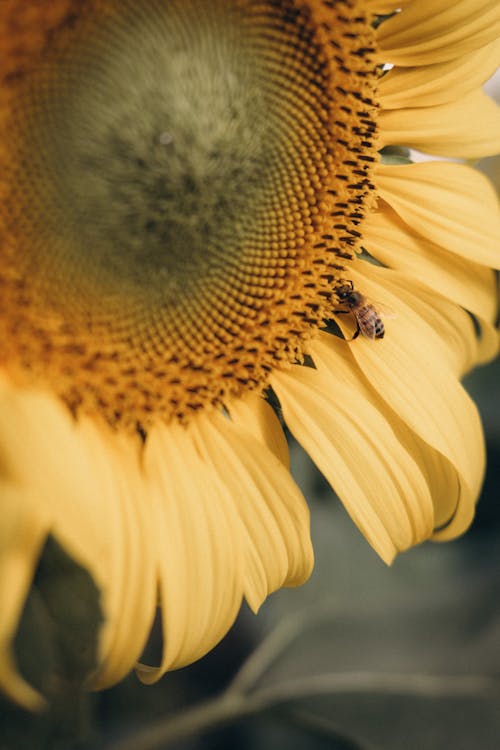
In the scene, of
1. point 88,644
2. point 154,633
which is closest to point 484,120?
point 88,644

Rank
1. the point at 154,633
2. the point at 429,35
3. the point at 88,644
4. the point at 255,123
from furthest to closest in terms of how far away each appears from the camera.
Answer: the point at 154,633 < the point at 429,35 < the point at 255,123 < the point at 88,644

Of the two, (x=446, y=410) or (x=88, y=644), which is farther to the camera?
(x=446, y=410)

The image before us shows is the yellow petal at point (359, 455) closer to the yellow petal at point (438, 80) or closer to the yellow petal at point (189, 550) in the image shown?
the yellow petal at point (189, 550)

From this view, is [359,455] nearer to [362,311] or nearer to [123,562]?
[362,311]

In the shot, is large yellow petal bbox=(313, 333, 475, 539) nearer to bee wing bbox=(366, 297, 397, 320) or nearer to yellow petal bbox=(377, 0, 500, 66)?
bee wing bbox=(366, 297, 397, 320)

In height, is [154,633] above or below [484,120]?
below

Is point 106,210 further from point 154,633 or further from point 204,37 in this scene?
point 154,633

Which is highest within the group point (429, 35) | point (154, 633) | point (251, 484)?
point (429, 35)
